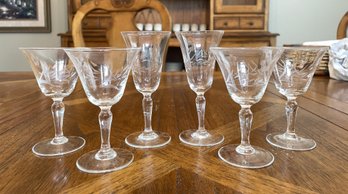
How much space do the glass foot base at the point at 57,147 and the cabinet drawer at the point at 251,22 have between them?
2.04m

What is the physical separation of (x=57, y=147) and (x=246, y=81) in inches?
11.7

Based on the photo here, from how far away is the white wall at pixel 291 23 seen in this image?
255 cm

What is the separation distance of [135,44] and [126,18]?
0.87 metres

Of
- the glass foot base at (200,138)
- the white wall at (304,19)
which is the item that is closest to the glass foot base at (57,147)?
the glass foot base at (200,138)

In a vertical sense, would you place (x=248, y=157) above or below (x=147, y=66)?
below

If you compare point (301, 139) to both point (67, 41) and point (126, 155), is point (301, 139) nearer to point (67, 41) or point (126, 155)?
point (126, 155)

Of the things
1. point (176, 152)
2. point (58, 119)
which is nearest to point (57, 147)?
point (58, 119)

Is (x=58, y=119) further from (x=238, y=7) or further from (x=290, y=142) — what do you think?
(x=238, y=7)

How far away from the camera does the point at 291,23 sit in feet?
8.48

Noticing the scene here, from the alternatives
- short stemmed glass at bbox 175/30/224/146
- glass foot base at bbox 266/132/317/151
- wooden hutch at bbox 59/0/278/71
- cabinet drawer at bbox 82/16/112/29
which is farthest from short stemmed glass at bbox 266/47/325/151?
cabinet drawer at bbox 82/16/112/29

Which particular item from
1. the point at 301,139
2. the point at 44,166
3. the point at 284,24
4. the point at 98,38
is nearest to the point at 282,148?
the point at 301,139

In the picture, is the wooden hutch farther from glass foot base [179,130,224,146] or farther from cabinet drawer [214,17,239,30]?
glass foot base [179,130,224,146]

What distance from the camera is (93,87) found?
430 mm

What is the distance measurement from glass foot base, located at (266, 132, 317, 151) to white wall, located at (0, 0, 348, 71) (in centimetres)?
225
